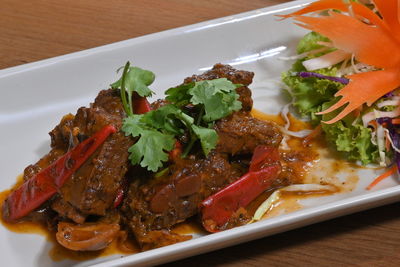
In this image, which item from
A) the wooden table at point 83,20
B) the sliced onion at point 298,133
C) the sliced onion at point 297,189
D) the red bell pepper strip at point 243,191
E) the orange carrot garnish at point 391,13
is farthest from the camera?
the wooden table at point 83,20

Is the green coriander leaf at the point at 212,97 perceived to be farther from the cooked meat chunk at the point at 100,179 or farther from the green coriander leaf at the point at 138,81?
the cooked meat chunk at the point at 100,179

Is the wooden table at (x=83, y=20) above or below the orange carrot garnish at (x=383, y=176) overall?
above

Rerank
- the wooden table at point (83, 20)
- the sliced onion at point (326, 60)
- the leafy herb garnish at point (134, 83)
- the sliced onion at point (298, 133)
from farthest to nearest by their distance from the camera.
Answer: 1. the wooden table at point (83, 20)
2. the sliced onion at point (326, 60)
3. the sliced onion at point (298, 133)
4. the leafy herb garnish at point (134, 83)

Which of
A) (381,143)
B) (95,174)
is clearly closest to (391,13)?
(381,143)

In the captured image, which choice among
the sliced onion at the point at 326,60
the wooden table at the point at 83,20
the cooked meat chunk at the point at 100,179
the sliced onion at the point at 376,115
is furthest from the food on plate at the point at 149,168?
the wooden table at the point at 83,20

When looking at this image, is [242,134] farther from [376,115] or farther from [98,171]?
[376,115]

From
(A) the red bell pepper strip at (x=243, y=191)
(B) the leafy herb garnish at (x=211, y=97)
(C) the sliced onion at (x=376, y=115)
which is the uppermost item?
(B) the leafy herb garnish at (x=211, y=97)
